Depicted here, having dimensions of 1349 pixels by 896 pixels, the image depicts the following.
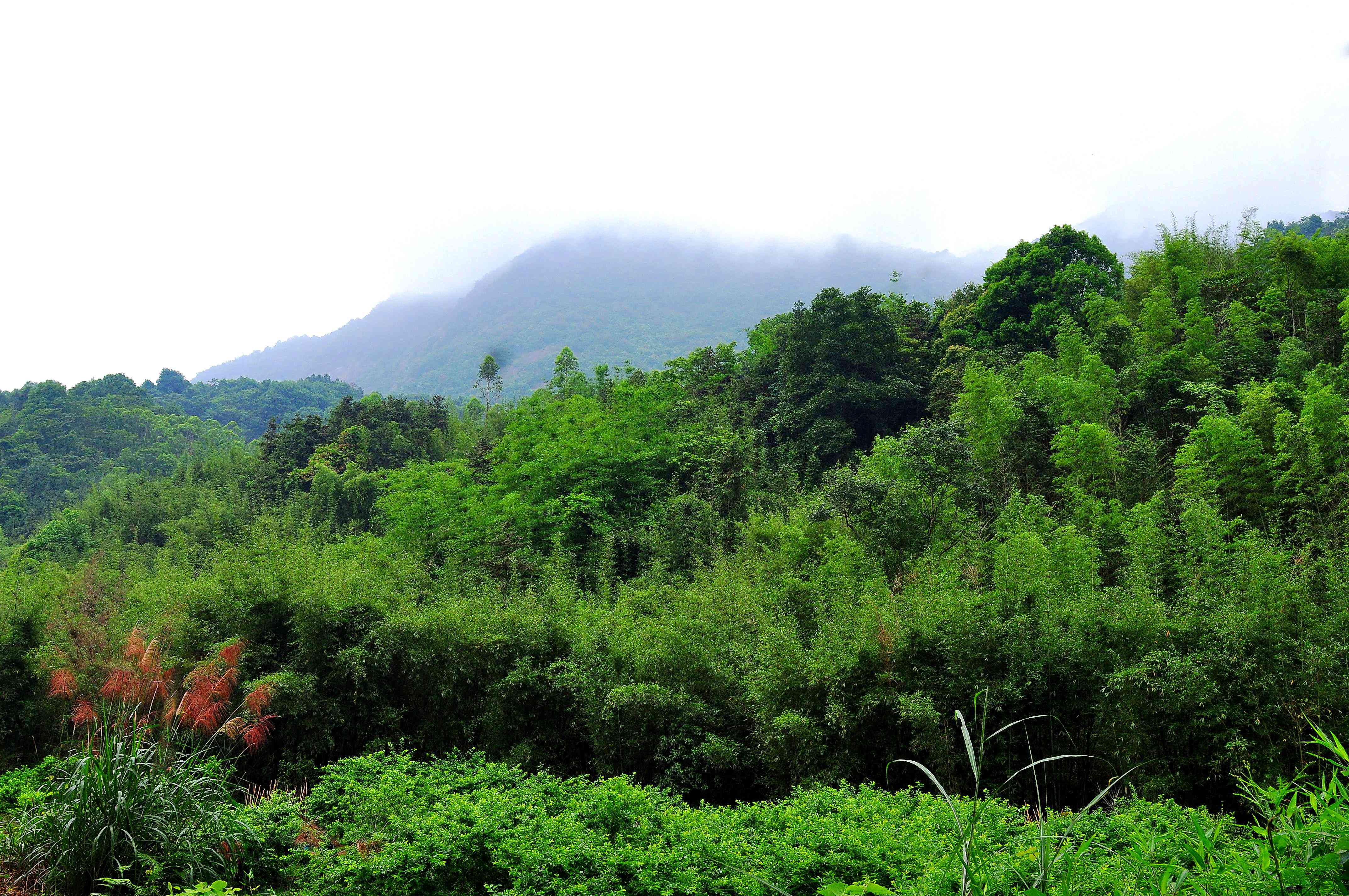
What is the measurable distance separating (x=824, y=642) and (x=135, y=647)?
680cm

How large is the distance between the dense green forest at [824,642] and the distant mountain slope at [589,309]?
54.1 metres

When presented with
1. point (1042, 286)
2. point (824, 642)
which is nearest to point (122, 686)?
point (824, 642)

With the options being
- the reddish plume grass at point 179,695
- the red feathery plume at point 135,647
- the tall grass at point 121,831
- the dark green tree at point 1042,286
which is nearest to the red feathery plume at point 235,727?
the reddish plume grass at point 179,695

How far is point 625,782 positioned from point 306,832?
7.00 feet

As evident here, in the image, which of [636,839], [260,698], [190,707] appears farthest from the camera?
[260,698]

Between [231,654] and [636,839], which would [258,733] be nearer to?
[231,654]

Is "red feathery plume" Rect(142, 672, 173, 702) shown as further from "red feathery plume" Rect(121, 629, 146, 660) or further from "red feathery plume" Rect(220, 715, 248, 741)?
"red feathery plume" Rect(220, 715, 248, 741)

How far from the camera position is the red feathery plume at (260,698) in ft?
23.1

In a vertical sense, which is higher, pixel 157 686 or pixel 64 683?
pixel 64 683

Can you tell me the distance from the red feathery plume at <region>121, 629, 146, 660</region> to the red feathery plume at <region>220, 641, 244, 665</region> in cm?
70

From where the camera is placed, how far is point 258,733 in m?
6.72

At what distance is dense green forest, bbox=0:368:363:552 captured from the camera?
1307 inches

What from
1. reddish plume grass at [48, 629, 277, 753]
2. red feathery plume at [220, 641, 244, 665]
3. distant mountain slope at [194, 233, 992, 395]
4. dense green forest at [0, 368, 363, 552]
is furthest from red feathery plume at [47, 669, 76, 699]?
distant mountain slope at [194, 233, 992, 395]

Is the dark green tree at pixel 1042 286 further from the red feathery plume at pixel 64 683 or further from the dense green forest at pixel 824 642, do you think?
the red feathery plume at pixel 64 683
